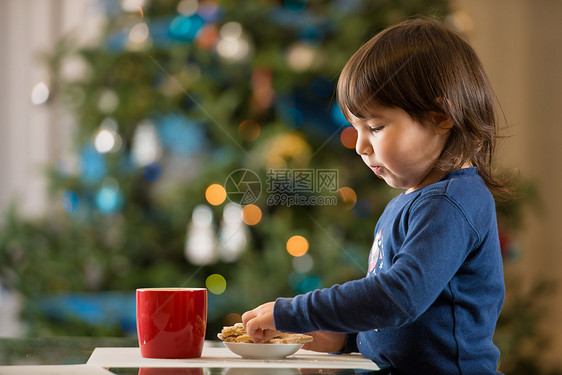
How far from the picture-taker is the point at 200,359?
743 millimetres

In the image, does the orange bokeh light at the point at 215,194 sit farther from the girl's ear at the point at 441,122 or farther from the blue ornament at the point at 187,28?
A: the girl's ear at the point at 441,122

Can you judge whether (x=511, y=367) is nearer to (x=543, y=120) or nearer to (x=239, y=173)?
(x=543, y=120)

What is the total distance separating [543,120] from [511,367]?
122 centimetres

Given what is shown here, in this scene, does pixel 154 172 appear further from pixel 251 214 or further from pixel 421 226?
pixel 421 226

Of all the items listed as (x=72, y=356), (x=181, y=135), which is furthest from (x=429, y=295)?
(x=181, y=135)

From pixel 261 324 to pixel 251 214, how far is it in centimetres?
136

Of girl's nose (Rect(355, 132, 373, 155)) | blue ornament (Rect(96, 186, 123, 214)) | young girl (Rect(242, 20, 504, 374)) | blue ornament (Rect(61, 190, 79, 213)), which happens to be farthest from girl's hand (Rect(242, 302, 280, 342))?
blue ornament (Rect(61, 190, 79, 213))

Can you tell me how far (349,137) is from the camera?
212cm

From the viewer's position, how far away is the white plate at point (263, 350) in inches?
29.4

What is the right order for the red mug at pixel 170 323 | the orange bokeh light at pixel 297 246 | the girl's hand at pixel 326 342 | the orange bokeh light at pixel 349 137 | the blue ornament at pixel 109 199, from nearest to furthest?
the red mug at pixel 170 323 < the girl's hand at pixel 326 342 < the orange bokeh light at pixel 297 246 < the orange bokeh light at pixel 349 137 < the blue ornament at pixel 109 199

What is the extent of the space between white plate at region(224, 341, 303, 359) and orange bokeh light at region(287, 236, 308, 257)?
1.24m

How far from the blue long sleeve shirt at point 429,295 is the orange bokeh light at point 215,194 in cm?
130

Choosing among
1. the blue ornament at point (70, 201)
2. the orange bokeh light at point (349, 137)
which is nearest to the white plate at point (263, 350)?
the orange bokeh light at point (349, 137)

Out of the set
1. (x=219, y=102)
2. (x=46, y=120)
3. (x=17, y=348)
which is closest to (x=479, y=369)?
(x=17, y=348)
